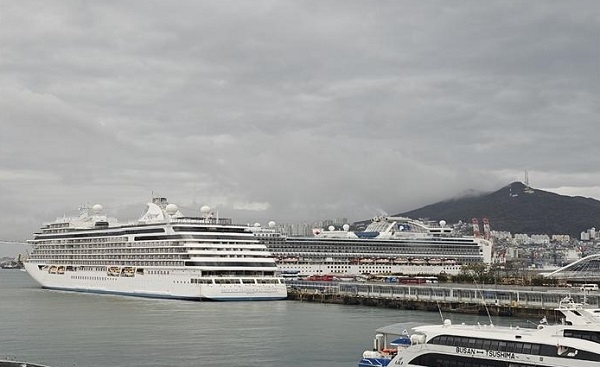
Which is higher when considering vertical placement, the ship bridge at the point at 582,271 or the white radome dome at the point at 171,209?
the white radome dome at the point at 171,209

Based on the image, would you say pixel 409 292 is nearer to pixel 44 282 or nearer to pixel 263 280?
pixel 263 280

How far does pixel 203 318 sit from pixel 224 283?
600 inches

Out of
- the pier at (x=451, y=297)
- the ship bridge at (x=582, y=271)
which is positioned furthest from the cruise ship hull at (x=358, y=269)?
the pier at (x=451, y=297)

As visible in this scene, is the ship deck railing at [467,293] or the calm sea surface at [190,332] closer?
the calm sea surface at [190,332]

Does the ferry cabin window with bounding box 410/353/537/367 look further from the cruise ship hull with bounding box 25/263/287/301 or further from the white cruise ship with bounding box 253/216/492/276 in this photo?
the white cruise ship with bounding box 253/216/492/276

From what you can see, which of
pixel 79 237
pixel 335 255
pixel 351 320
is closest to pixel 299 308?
pixel 351 320

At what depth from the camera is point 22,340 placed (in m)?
43.0

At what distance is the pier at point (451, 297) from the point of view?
6038cm

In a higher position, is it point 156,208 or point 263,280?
point 156,208

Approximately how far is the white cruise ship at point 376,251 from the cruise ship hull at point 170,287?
37.5m

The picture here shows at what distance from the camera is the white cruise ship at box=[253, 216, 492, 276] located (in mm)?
122188

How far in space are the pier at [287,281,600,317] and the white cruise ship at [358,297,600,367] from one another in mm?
28160

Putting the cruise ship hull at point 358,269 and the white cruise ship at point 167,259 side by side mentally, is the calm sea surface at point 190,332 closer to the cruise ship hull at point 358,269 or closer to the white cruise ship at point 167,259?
the white cruise ship at point 167,259

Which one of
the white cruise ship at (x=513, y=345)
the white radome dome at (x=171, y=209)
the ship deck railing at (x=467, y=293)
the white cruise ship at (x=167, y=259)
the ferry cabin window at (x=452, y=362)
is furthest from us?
the white radome dome at (x=171, y=209)
